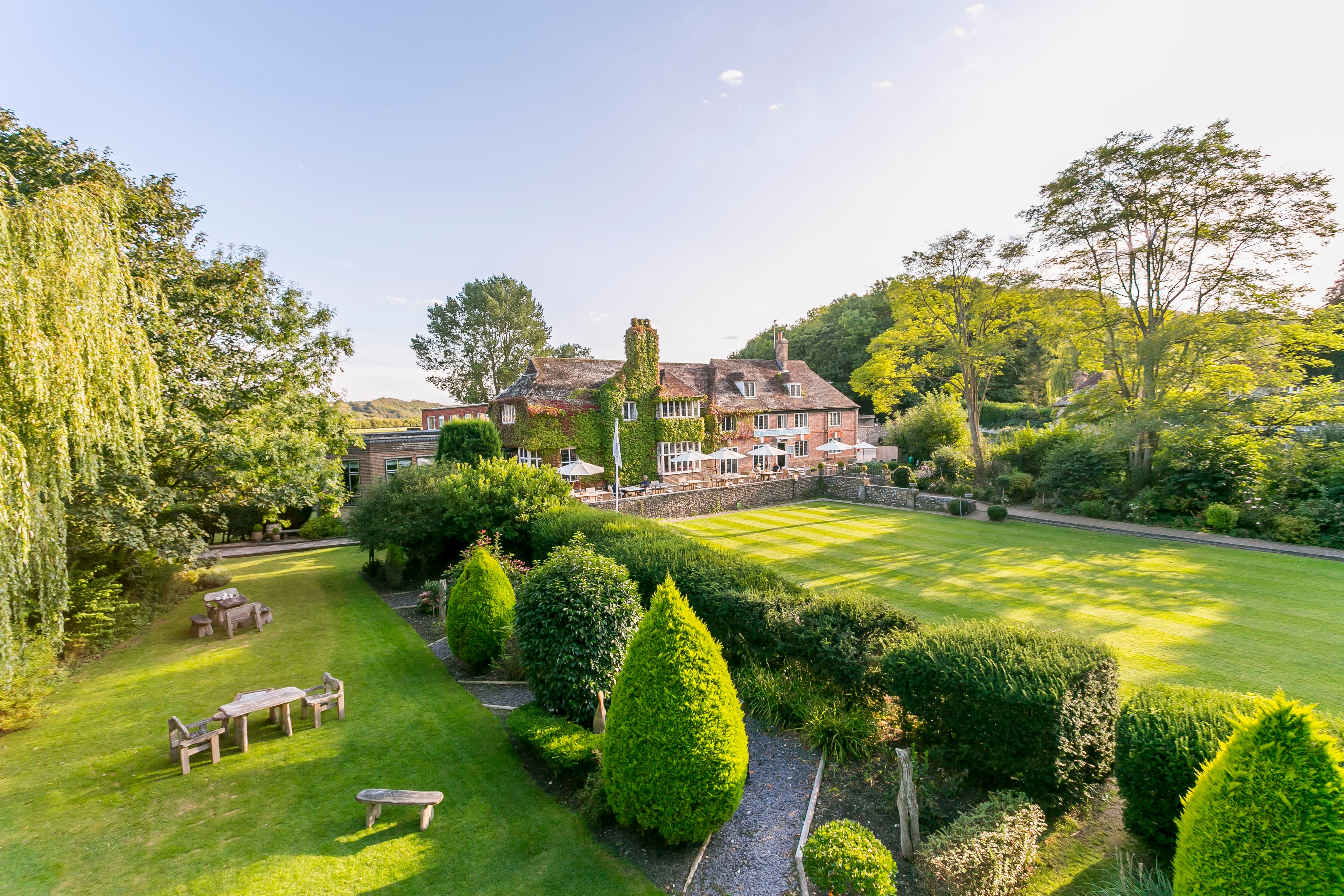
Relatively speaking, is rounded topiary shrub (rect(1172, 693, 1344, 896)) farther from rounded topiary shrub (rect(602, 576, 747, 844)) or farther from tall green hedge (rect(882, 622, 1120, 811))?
rounded topiary shrub (rect(602, 576, 747, 844))

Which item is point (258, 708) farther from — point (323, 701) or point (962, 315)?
point (962, 315)

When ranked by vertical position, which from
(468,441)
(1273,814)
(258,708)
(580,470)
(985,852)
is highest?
(468,441)

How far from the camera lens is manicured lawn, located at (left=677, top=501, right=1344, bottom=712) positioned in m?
9.65

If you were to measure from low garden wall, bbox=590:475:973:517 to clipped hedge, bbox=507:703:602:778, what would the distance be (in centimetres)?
1768

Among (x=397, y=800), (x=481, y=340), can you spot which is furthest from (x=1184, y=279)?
(x=481, y=340)

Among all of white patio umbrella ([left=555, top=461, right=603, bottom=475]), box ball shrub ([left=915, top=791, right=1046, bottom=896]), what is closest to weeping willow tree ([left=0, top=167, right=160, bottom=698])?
box ball shrub ([left=915, top=791, right=1046, bottom=896])

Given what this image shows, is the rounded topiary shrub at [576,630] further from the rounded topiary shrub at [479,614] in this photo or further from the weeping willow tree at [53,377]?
the weeping willow tree at [53,377]

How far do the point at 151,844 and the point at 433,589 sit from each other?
27.3 ft

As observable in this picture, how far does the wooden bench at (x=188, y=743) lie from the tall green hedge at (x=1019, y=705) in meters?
9.33

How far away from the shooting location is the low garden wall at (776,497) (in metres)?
26.9

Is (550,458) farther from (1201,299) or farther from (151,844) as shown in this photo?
(1201,299)

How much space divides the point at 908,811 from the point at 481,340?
2102 inches

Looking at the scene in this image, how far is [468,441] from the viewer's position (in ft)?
79.1

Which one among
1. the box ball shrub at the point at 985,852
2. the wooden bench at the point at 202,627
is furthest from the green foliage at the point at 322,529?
the box ball shrub at the point at 985,852
